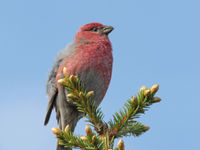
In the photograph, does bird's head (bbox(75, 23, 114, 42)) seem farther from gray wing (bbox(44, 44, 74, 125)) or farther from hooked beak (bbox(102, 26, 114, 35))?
gray wing (bbox(44, 44, 74, 125))

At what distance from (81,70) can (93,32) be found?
3.33ft

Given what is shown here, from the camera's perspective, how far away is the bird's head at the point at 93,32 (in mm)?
4668

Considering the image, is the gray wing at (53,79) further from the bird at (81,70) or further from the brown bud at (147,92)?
the brown bud at (147,92)

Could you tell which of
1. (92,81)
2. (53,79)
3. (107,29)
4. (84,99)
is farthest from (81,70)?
(84,99)

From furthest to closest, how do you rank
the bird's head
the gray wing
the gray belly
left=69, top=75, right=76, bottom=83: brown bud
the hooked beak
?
the hooked beak < the bird's head < the gray wing < the gray belly < left=69, top=75, right=76, bottom=83: brown bud

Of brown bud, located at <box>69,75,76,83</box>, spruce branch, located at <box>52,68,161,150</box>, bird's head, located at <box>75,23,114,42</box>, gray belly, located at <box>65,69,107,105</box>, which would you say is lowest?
spruce branch, located at <box>52,68,161,150</box>

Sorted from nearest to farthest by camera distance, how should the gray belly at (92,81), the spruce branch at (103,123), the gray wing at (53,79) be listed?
the spruce branch at (103,123)
the gray belly at (92,81)
the gray wing at (53,79)

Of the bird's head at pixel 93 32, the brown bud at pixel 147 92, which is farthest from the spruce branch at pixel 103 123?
the bird's head at pixel 93 32

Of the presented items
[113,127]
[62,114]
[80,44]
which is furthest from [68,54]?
[113,127]

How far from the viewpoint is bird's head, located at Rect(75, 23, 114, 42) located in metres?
4.67

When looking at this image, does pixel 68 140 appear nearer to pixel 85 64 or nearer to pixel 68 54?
pixel 85 64

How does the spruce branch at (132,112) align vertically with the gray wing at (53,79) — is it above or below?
below

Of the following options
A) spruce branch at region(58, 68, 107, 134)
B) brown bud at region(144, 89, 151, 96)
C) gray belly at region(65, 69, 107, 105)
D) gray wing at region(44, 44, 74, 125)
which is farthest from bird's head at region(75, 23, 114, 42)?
brown bud at region(144, 89, 151, 96)

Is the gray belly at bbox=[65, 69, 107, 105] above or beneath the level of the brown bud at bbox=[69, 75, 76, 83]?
above
